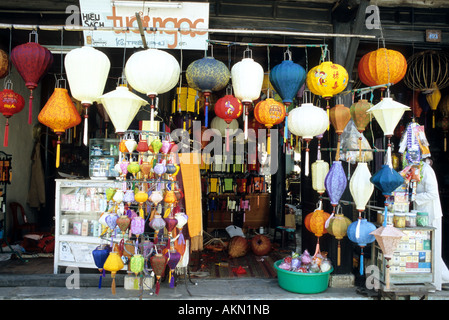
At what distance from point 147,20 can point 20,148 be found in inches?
197

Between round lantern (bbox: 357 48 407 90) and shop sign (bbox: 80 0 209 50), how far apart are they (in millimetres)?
2334

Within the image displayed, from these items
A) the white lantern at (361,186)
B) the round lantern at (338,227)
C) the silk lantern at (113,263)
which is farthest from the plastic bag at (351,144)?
the silk lantern at (113,263)

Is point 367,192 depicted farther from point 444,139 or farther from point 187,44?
point 444,139

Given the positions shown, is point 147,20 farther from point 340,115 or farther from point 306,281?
point 306,281

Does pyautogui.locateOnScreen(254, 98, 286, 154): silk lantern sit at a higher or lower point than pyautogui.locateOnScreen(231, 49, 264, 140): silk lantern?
lower

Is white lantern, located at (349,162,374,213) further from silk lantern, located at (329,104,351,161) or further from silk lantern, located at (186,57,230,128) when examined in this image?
silk lantern, located at (186,57,230,128)

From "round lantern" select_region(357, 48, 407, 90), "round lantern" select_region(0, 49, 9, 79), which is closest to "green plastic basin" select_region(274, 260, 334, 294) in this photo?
"round lantern" select_region(357, 48, 407, 90)

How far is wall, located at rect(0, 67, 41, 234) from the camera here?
7.23m

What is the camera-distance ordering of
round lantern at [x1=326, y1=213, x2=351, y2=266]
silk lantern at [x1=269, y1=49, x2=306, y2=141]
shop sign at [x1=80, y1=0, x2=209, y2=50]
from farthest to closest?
1. shop sign at [x1=80, y1=0, x2=209, y2=50]
2. round lantern at [x1=326, y1=213, x2=351, y2=266]
3. silk lantern at [x1=269, y1=49, x2=306, y2=141]

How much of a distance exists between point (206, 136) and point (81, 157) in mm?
3565

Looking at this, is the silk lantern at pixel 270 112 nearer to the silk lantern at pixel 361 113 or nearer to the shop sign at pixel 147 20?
the silk lantern at pixel 361 113

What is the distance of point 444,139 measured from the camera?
720 cm

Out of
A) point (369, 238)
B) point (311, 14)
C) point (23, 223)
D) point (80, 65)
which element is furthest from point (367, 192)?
point (23, 223)

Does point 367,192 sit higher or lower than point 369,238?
higher
